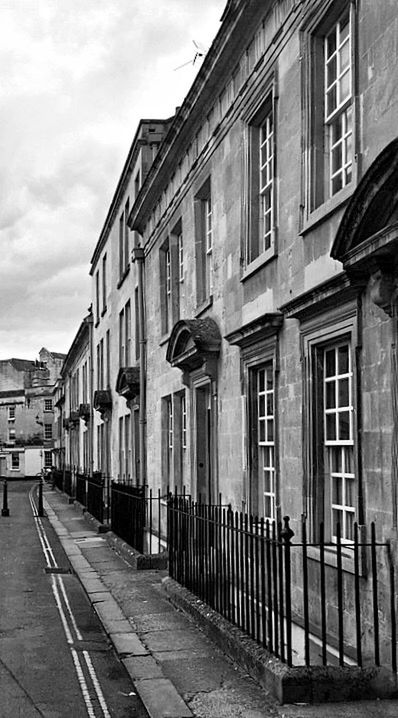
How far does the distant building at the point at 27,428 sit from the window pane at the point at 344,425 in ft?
244

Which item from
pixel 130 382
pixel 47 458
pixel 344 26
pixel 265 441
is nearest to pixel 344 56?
pixel 344 26

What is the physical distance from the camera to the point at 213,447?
1312cm

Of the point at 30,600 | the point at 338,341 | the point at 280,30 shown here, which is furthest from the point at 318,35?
the point at 30,600

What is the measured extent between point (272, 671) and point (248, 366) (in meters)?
5.12

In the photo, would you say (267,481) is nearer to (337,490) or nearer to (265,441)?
(265,441)

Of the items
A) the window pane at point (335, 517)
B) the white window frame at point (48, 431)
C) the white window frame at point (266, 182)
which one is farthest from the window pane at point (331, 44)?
the white window frame at point (48, 431)

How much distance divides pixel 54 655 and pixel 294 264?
4.53 meters

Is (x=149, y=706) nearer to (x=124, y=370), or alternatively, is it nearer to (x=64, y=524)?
(x=124, y=370)

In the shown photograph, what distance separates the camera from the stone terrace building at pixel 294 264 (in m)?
6.89

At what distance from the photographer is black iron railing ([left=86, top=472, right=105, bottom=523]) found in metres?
22.6

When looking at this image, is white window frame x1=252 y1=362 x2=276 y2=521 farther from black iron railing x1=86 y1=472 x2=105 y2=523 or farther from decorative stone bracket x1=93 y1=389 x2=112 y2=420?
decorative stone bracket x1=93 y1=389 x2=112 y2=420

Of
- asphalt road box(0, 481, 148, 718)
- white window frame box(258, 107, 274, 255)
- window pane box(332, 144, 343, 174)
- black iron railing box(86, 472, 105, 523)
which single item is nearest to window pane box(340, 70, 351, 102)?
window pane box(332, 144, 343, 174)

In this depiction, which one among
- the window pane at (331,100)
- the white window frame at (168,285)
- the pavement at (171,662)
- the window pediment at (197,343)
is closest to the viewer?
the pavement at (171,662)

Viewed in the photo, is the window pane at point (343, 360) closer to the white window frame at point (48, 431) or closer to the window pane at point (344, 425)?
the window pane at point (344, 425)
